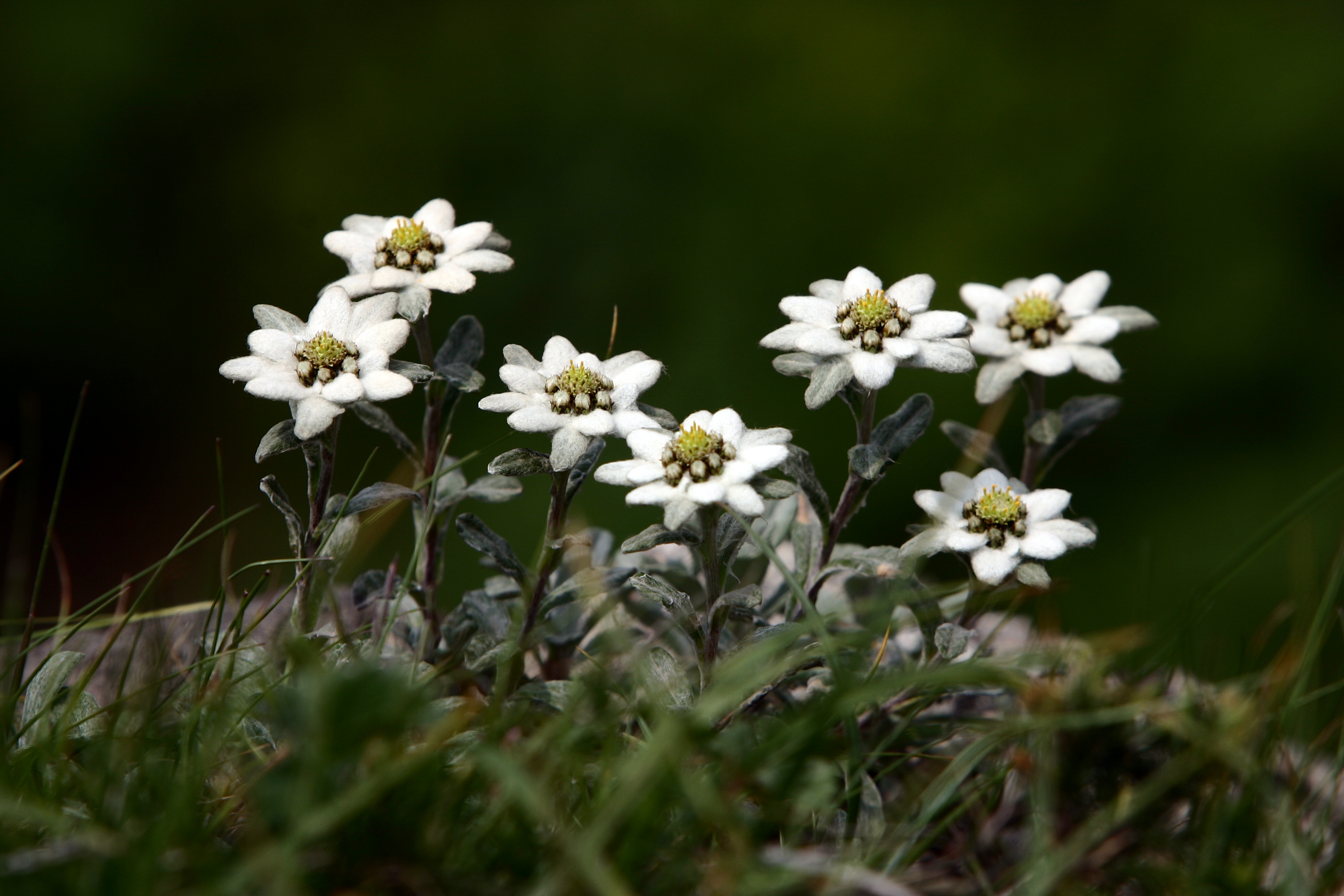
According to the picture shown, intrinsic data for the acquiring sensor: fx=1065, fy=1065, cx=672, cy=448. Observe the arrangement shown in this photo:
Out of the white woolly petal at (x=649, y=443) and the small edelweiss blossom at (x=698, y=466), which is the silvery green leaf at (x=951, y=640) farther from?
the white woolly petal at (x=649, y=443)

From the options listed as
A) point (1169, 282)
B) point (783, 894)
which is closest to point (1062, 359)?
point (783, 894)

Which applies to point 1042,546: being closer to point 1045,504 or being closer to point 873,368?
point 1045,504

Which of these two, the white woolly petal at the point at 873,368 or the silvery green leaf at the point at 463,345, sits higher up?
the white woolly petal at the point at 873,368

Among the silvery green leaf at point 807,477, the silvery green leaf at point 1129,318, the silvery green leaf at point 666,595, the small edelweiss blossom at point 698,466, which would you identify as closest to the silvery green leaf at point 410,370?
the small edelweiss blossom at point 698,466

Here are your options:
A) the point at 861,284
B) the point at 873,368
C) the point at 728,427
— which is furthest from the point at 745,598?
the point at 861,284

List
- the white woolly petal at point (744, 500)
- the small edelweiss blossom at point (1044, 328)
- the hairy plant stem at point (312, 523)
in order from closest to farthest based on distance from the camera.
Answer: the white woolly petal at point (744, 500)
the hairy plant stem at point (312, 523)
the small edelweiss blossom at point (1044, 328)

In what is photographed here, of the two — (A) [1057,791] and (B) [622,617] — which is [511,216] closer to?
(B) [622,617]

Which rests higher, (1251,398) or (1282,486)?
(1251,398)
